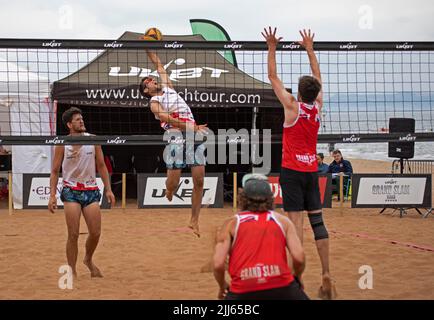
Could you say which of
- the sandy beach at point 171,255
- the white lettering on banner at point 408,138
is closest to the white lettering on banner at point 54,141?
the sandy beach at point 171,255

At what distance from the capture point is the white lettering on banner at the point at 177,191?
1417cm

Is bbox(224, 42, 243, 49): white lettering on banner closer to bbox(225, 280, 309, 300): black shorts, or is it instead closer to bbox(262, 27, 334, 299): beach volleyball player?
bbox(262, 27, 334, 299): beach volleyball player

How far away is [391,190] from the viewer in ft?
45.8

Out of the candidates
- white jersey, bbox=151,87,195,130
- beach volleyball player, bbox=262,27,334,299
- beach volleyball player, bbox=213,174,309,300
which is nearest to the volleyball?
white jersey, bbox=151,87,195,130

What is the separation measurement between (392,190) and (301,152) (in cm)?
806

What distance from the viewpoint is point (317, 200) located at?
258 inches

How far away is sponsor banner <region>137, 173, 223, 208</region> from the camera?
1416 centimetres

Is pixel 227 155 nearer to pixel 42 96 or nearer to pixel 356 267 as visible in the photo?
pixel 42 96

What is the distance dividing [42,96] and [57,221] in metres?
3.17

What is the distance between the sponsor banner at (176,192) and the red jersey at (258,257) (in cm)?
965

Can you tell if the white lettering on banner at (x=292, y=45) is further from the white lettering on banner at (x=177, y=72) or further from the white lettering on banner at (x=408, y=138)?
the white lettering on banner at (x=177, y=72)

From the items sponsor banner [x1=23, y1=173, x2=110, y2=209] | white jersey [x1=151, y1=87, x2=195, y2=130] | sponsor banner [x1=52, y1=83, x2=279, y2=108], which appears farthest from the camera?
sponsor banner [x1=52, y1=83, x2=279, y2=108]

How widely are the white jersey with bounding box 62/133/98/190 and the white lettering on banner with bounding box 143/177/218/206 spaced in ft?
21.5
